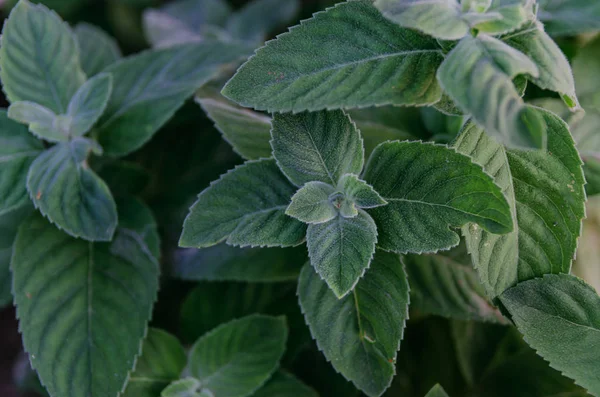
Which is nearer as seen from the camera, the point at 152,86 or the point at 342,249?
the point at 342,249

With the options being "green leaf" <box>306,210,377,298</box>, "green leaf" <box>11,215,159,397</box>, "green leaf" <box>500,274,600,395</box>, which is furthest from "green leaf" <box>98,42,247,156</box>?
"green leaf" <box>500,274,600,395</box>

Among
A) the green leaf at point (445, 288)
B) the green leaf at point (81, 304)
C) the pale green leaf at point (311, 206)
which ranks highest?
the pale green leaf at point (311, 206)

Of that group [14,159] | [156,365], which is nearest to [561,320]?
[156,365]

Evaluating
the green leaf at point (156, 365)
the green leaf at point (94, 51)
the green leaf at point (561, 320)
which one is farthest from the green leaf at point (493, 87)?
the green leaf at point (94, 51)

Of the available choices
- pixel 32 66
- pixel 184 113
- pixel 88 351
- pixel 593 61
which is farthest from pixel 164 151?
pixel 593 61

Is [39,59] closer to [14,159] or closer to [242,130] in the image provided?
[14,159]

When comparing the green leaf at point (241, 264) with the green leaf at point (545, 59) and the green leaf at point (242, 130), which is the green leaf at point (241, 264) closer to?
the green leaf at point (242, 130)

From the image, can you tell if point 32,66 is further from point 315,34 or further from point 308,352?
point 308,352
